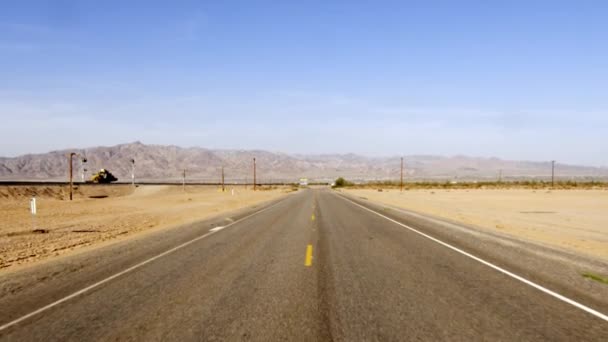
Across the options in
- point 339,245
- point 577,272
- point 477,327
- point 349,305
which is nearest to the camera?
point 477,327

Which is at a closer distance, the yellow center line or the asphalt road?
the asphalt road

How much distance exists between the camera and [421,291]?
673 centimetres

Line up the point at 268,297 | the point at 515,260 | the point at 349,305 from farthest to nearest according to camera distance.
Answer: the point at 515,260, the point at 268,297, the point at 349,305

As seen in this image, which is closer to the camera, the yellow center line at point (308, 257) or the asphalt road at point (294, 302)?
the asphalt road at point (294, 302)

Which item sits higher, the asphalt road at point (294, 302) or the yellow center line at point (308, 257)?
the asphalt road at point (294, 302)

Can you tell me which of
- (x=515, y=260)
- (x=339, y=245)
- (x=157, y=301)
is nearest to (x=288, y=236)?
(x=339, y=245)

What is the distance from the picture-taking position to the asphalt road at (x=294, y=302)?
16.3ft

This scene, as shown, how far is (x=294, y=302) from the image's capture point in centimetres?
607

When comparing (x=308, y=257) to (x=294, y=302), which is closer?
(x=294, y=302)

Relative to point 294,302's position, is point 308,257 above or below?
below

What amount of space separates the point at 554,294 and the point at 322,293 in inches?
141

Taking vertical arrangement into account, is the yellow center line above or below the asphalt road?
below

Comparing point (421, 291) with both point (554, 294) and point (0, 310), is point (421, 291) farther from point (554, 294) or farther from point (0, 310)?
point (0, 310)

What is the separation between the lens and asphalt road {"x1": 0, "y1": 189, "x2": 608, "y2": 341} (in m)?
4.95
